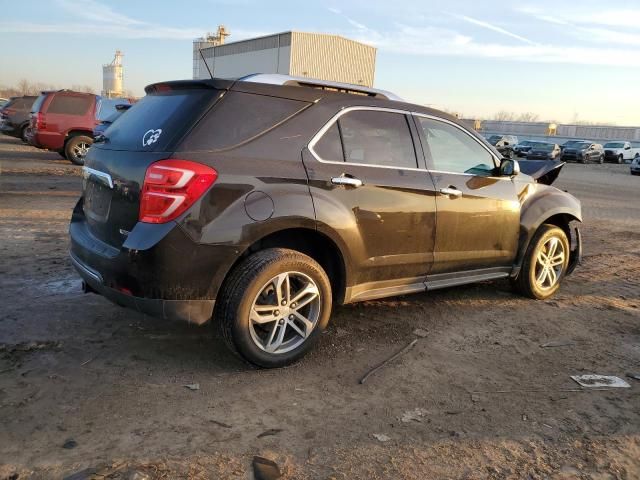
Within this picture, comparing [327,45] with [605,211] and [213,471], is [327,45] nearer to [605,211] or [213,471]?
[605,211]

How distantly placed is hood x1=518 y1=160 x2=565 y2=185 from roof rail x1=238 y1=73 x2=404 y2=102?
206cm

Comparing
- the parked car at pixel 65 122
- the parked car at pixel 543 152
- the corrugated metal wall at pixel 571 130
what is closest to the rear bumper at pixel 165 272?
the parked car at pixel 65 122

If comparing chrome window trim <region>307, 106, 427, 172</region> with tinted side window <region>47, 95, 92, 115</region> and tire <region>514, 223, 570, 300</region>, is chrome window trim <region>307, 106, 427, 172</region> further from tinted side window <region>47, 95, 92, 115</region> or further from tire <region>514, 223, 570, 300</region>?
tinted side window <region>47, 95, 92, 115</region>

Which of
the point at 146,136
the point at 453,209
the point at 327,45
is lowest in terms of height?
the point at 453,209

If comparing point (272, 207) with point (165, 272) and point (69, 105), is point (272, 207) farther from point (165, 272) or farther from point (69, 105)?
point (69, 105)

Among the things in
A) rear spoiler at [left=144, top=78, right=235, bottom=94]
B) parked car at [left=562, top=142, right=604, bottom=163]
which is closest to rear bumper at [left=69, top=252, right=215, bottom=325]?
rear spoiler at [left=144, top=78, right=235, bottom=94]

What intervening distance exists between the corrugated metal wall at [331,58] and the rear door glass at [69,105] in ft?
94.2

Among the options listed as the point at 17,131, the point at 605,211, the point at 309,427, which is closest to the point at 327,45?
the point at 17,131

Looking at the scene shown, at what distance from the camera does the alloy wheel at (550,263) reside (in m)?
5.36

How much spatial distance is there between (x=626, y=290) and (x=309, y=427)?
4.46m

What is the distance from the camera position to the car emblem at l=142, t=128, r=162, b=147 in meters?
3.42

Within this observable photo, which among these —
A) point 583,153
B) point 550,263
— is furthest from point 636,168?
point 550,263

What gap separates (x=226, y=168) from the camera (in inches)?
130

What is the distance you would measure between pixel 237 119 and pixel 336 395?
→ 1823 millimetres
